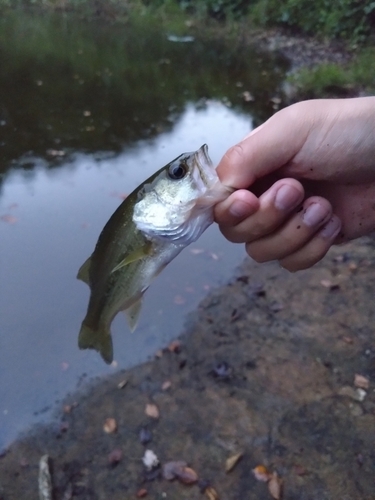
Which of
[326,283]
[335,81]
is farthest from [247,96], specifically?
[326,283]

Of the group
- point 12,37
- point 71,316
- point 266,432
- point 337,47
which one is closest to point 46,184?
point 71,316

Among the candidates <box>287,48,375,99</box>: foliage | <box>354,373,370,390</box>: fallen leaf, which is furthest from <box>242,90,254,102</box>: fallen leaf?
<box>354,373,370,390</box>: fallen leaf

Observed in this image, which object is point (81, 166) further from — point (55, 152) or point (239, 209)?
point (239, 209)

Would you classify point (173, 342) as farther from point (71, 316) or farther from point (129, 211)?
point (129, 211)

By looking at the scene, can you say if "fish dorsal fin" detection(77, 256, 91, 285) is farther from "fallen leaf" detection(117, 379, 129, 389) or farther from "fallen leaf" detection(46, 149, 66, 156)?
"fallen leaf" detection(46, 149, 66, 156)

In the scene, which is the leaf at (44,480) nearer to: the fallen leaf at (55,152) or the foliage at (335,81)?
the fallen leaf at (55,152)
